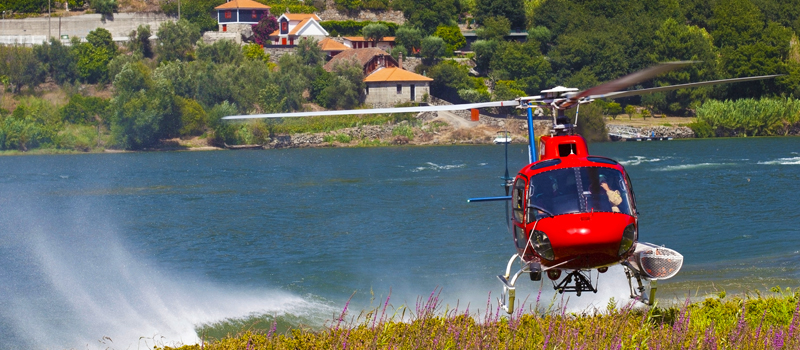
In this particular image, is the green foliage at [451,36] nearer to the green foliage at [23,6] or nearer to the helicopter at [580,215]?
the green foliage at [23,6]

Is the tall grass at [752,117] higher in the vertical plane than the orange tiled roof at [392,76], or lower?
lower

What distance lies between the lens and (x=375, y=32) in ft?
284

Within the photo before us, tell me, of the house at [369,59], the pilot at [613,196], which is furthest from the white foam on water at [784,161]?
the house at [369,59]

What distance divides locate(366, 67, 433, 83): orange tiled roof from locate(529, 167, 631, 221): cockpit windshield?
6608cm

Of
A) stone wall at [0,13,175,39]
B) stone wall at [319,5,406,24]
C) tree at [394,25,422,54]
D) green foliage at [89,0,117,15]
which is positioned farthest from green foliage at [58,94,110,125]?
stone wall at [319,5,406,24]

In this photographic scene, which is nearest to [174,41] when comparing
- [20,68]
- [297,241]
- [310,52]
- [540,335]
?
[310,52]

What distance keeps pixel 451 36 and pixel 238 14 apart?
840 inches

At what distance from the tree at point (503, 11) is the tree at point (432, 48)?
11.1 m

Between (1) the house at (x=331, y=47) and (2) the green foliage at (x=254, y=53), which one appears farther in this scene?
(1) the house at (x=331, y=47)

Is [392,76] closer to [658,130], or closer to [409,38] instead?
[409,38]

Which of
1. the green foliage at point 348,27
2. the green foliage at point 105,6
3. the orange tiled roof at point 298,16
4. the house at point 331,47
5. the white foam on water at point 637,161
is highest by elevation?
the green foliage at point 105,6

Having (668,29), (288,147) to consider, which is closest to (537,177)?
(288,147)

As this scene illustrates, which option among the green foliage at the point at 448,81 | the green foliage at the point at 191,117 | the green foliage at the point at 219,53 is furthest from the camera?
the green foliage at the point at 219,53

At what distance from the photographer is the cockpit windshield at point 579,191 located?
9156 millimetres
